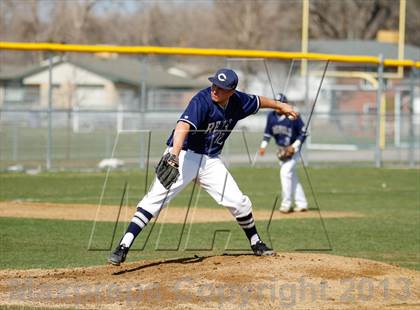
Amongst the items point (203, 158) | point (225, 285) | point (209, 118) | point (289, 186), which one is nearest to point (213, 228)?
point (289, 186)

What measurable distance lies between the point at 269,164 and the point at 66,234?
13.3 meters

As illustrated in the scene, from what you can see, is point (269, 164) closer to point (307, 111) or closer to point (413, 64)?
point (307, 111)

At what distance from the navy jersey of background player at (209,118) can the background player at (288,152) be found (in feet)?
21.0

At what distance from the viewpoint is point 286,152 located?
15.4m

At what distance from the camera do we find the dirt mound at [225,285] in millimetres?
7449

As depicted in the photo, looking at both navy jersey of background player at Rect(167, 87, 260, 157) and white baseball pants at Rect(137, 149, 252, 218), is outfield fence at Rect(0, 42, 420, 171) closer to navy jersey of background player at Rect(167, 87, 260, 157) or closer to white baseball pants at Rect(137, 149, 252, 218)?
navy jersey of background player at Rect(167, 87, 260, 157)

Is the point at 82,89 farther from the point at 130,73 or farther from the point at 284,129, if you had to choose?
the point at 284,129

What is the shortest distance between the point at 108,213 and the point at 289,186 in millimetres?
3143

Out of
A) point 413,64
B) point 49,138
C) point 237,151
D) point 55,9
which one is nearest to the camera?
point 49,138

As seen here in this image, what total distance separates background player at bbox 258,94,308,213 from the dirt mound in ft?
21.5

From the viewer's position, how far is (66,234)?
12562 millimetres

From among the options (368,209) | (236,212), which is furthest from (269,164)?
(236,212)

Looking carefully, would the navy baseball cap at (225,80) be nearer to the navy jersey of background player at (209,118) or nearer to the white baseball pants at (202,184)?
the navy jersey of background player at (209,118)

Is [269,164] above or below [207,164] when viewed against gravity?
below
